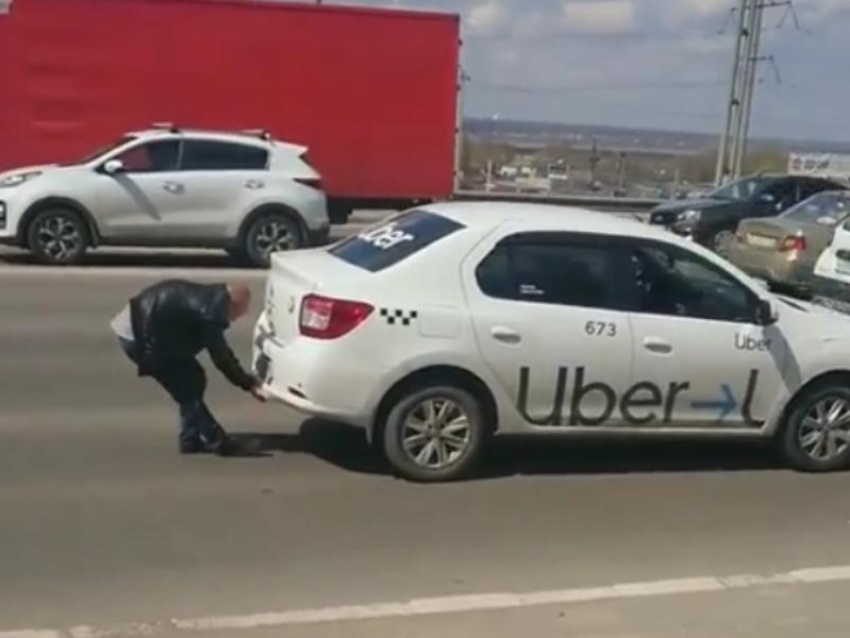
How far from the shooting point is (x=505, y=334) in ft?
25.1

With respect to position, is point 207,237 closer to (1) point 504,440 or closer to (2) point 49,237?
(2) point 49,237

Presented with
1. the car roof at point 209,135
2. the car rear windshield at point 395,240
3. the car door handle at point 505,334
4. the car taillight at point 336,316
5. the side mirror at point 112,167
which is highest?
the car roof at point 209,135

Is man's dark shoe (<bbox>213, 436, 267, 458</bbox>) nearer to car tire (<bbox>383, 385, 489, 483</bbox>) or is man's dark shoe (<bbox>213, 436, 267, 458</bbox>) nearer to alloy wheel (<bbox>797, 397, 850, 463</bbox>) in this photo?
car tire (<bbox>383, 385, 489, 483</bbox>)

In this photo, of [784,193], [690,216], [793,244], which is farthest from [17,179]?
[784,193]

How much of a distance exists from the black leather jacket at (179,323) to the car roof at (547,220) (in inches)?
57.8

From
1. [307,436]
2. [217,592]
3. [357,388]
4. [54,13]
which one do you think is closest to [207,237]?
[54,13]

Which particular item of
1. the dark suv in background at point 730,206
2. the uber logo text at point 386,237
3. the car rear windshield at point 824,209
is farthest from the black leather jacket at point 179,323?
the dark suv in background at point 730,206

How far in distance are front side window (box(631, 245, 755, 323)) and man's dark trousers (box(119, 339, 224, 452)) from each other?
2.55 meters

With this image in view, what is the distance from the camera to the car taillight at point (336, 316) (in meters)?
7.49

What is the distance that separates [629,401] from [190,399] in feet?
8.14

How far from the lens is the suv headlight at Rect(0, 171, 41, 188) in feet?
55.7

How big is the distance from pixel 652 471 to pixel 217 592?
3.33m

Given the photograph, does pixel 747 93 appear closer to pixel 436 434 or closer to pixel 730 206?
pixel 730 206

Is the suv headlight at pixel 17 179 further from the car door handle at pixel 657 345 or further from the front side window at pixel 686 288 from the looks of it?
the car door handle at pixel 657 345
